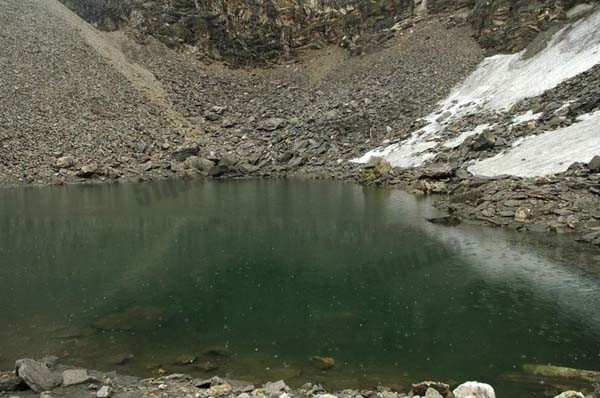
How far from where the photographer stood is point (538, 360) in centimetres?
1172

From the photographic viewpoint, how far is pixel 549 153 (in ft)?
103

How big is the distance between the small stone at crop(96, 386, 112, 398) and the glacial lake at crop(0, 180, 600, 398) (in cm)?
149

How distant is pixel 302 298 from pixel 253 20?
71653 millimetres

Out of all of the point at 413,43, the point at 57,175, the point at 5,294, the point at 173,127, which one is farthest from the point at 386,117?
the point at 5,294

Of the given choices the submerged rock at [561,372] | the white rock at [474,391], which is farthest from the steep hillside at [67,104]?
the white rock at [474,391]

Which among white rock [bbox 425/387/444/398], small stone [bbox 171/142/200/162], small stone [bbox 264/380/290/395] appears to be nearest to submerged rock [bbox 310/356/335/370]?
small stone [bbox 264/380/290/395]

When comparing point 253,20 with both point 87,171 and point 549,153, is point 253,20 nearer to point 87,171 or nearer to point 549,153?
point 87,171

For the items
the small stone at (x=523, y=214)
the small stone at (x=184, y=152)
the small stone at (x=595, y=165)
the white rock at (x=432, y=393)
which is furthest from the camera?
the small stone at (x=184, y=152)

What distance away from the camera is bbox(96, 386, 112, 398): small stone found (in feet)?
30.8

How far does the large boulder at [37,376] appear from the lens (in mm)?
9688

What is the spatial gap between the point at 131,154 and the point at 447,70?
38587mm

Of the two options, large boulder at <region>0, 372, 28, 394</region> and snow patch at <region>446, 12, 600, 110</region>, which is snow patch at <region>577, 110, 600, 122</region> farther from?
large boulder at <region>0, 372, 28, 394</region>

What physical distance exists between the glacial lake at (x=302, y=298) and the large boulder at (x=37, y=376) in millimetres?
1548

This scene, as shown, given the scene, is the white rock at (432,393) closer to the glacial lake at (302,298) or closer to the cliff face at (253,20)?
the glacial lake at (302,298)
